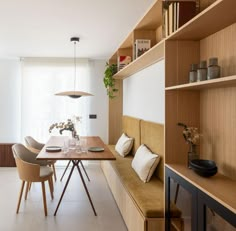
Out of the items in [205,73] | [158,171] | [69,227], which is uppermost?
[205,73]

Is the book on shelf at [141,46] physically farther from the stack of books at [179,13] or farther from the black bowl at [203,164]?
the black bowl at [203,164]

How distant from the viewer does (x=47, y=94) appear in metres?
6.38

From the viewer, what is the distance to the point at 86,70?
21.3 feet

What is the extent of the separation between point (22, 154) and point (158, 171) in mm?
2079

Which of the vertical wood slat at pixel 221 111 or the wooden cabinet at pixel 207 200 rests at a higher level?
the vertical wood slat at pixel 221 111

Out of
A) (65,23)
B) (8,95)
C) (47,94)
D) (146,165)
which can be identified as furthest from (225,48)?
(8,95)

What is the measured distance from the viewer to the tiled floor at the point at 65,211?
3.25 metres

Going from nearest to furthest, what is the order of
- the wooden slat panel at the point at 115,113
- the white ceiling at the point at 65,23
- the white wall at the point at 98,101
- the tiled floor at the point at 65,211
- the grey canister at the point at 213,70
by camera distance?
the grey canister at the point at 213,70 → the white ceiling at the point at 65,23 → the tiled floor at the point at 65,211 → the wooden slat panel at the point at 115,113 → the white wall at the point at 98,101

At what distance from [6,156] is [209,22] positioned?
5.61m

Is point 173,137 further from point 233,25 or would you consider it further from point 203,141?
point 233,25

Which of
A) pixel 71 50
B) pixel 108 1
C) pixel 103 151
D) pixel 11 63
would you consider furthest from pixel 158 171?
pixel 11 63

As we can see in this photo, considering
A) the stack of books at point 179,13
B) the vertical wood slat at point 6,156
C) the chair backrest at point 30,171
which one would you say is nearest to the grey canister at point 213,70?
the stack of books at point 179,13

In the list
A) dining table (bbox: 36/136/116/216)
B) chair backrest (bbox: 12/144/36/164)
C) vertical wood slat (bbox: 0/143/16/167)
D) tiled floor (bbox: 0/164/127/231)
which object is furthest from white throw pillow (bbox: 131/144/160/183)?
vertical wood slat (bbox: 0/143/16/167)

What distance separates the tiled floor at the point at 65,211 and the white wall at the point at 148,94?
4.42 ft
